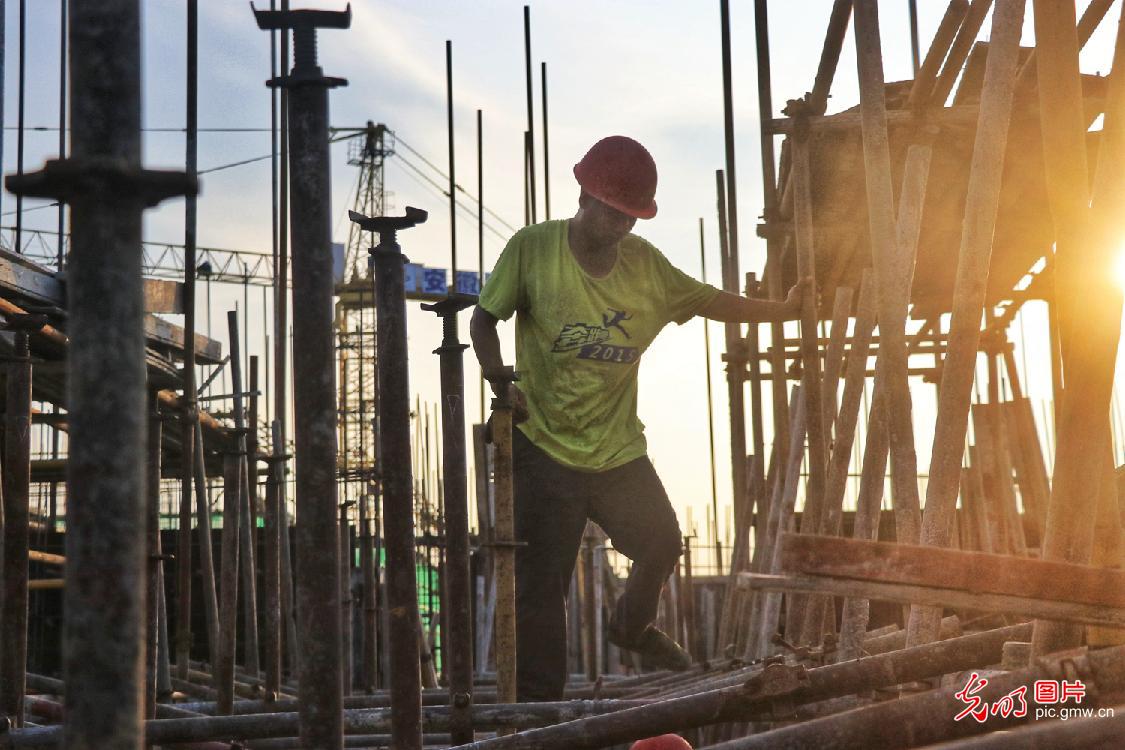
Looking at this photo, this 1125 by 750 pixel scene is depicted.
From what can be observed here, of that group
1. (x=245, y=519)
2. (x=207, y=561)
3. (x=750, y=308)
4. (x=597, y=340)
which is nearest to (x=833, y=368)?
(x=750, y=308)

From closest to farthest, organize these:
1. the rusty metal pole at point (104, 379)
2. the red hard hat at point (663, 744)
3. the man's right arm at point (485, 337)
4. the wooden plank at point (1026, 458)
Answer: the rusty metal pole at point (104, 379) < the red hard hat at point (663, 744) < the man's right arm at point (485, 337) < the wooden plank at point (1026, 458)

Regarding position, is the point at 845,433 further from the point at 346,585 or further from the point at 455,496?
the point at 346,585

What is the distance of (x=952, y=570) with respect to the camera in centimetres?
270

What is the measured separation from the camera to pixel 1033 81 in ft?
17.7

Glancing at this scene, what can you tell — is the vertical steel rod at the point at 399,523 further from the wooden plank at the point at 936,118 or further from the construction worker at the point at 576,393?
the wooden plank at the point at 936,118

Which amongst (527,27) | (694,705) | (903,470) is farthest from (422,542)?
(694,705)

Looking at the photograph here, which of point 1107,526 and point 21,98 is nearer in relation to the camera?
point 1107,526

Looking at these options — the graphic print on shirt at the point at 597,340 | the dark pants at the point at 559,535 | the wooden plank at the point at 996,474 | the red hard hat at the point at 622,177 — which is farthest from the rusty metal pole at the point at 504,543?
the wooden plank at the point at 996,474

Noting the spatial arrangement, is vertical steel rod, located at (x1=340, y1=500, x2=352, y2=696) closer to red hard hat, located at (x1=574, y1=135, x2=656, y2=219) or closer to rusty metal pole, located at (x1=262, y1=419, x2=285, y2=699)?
rusty metal pole, located at (x1=262, y1=419, x2=285, y2=699)

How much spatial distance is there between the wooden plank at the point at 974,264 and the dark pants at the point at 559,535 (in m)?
1.08

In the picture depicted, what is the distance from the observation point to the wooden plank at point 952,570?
103 inches

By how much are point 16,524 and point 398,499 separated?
3.07m

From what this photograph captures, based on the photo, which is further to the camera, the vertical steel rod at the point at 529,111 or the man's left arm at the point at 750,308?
the vertical steel rod at the point at 529,111

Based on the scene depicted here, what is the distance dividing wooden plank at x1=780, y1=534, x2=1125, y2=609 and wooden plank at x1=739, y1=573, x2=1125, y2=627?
0.01 meters
